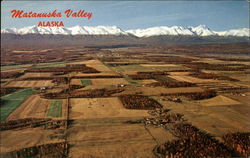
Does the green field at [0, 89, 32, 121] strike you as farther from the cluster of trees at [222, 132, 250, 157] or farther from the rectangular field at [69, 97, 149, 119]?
the cluster of trees at [222, 132, 250, 157]

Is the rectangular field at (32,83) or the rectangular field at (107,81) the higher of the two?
the rectangular field at (32,83)

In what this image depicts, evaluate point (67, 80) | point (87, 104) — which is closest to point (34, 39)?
point (67, 80)

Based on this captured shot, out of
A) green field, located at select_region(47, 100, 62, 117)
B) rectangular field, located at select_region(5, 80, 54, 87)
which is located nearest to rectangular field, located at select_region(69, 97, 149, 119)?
green field, located at select_region(47, 100, 62, 117)

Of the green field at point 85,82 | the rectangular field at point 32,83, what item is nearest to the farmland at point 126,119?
the rectangular field at point 32,83

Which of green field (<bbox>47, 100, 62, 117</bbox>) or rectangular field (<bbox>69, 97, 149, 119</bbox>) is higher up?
green field (<bbox>47, 100, 62, 117</bbox>)

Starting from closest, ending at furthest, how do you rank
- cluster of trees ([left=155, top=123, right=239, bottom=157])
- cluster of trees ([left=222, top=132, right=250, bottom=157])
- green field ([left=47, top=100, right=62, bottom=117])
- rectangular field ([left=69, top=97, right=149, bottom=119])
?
cluster of trees ([left=155, top=123, right=239, bottom=157])
cluster of trees ([left=222, top=132, right=250, bottom=157])
rectangular field ([left=69, top=97, right=149, bottom=119])
green field ([left=47, top=100, right=62, bottom=117])

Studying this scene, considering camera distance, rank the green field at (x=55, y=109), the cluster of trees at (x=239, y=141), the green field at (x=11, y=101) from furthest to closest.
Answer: the green field at (x=11, y=101)
the green field at (x=55, y=109)
the cluster of trees at (x=239, y=141)

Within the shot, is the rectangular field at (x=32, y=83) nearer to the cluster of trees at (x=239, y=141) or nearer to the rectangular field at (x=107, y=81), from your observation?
the rectangular field at (x=107, y=81)

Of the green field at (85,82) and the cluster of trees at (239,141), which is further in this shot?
the green field at (85,82)
